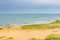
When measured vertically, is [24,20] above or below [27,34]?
below

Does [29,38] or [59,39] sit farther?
[29,38]

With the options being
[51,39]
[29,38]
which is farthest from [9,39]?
[51,39]

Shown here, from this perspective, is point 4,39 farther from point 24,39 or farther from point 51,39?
point 51,39

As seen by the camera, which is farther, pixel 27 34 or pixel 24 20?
pixel 24 20

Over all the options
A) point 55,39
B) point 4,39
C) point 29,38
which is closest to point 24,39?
point 29,38

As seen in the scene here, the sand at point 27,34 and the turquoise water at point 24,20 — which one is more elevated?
the sand at point 27,34

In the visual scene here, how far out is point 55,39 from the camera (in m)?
13.7

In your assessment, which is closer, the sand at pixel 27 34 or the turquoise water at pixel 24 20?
the sand at pixel 27 34

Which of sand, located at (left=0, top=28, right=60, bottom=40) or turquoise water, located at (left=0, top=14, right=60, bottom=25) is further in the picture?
turquoise water, located at (left=0, top=14, right=60, bottom=25)

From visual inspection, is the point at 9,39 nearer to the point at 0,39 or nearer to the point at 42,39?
the point at 0,39

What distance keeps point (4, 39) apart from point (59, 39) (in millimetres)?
4157

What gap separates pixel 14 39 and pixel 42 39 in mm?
2137

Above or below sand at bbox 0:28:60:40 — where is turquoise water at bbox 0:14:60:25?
below

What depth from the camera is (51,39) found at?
535 inches
